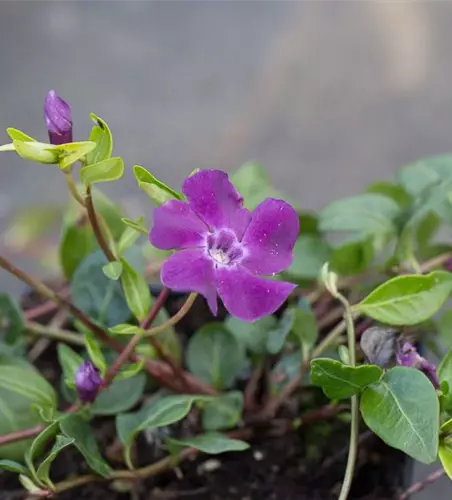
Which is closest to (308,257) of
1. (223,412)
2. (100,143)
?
(223,412)

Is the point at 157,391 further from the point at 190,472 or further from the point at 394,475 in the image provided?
the point at 394,475

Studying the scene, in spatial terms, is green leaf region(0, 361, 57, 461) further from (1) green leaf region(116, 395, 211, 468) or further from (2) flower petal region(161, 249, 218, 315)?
(2) flower petal region(161, 249, 218, 315)

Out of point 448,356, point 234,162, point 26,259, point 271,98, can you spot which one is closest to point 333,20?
point 271,98

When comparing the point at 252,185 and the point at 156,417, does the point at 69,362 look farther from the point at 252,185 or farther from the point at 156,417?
the point at 252,185

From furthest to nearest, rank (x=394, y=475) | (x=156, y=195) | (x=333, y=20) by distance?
(x=333, y=20), (x=394, y=475), (x=156, y=195)

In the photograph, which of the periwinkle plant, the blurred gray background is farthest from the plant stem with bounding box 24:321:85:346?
the blurred gray background

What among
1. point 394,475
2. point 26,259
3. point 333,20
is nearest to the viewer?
point 394,475

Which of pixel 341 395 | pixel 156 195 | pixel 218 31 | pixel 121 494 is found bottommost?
pixel 121 494
